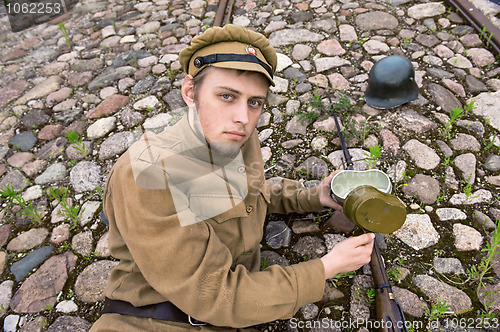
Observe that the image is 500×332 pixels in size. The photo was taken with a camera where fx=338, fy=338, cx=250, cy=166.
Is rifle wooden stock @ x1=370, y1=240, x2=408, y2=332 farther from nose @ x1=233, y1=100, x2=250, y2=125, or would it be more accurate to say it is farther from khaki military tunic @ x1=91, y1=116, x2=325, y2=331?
nose @ x1=233, y1=100, x2=250, y2=125

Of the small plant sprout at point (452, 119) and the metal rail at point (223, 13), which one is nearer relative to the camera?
the small plant sprout at point (452, 119)

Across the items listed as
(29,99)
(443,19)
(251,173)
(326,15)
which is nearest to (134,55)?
(29,99)

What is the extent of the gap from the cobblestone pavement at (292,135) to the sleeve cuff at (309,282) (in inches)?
19.2

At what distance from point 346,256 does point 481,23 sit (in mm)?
4493

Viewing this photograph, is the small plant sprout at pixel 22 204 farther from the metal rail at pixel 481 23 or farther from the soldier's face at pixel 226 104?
the metal rail at pixel 481 23

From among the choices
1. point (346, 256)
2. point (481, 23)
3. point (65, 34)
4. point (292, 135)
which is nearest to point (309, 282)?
point (346, 256)

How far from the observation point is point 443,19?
508 cm

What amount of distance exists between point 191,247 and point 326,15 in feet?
16.3

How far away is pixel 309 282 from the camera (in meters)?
2.08

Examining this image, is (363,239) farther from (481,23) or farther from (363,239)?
(481,23)

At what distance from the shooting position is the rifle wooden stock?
7.18ft

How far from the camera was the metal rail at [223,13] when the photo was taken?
5.41 meters

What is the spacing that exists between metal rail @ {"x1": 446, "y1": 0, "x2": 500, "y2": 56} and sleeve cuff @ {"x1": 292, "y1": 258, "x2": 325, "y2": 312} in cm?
414

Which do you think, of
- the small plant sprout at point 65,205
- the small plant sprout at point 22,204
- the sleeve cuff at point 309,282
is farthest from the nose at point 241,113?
the small plant sprout at point 22,204
